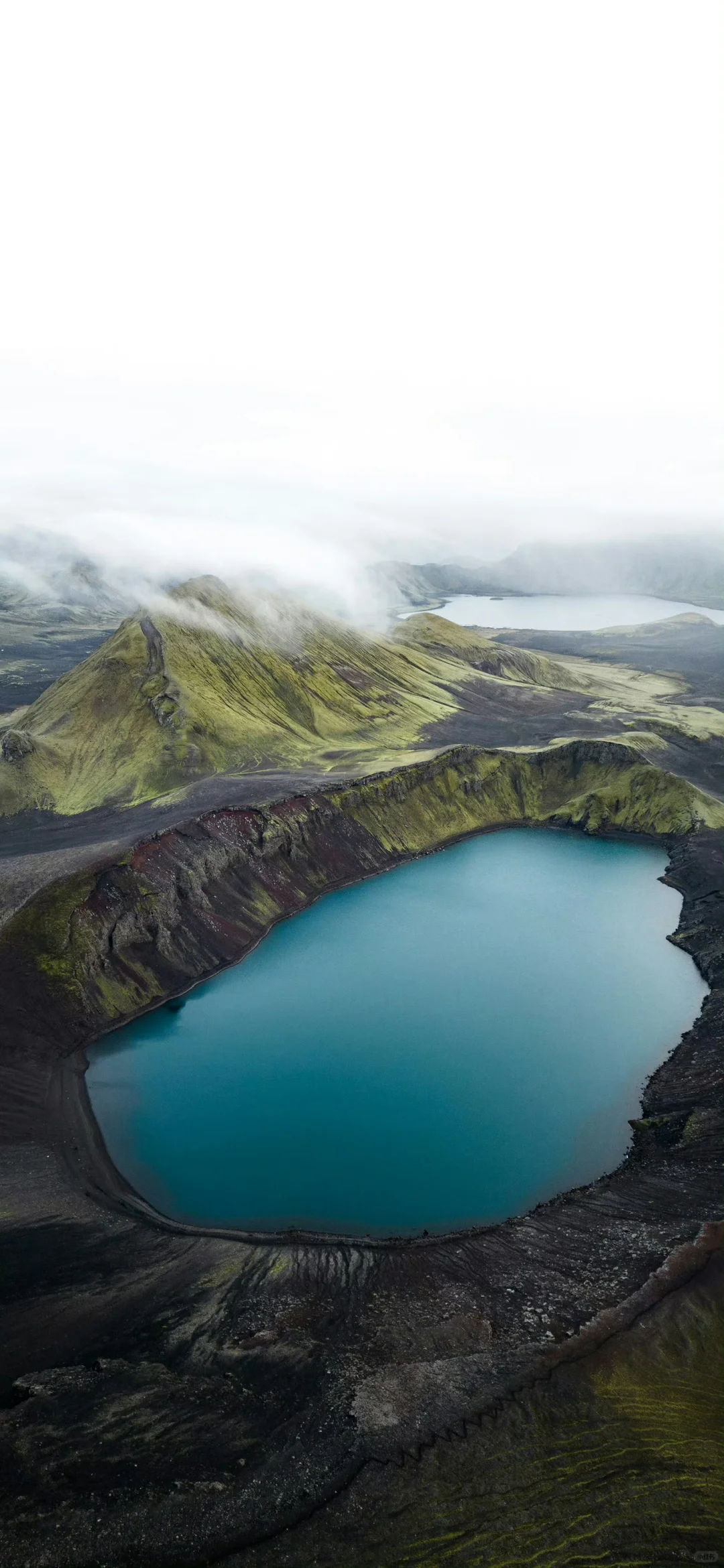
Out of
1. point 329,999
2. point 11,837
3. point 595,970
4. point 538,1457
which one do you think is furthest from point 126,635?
point 538,1457

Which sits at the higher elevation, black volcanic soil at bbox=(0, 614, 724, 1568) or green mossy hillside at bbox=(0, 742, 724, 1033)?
green mossy hillside at bbox=(0, 742, 724, 1033)

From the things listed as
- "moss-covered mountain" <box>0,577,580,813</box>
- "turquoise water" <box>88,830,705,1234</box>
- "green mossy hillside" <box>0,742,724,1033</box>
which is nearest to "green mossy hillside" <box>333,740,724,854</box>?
"green mossy hillside" <box>0,742,724,1033</box>

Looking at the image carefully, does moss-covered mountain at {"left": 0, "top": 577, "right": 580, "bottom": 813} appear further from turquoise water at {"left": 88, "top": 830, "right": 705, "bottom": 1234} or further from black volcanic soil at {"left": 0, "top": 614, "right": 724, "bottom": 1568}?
black volcanic soil at {"left": 0, "top": 614, "right": 724, "bottom": 1568}

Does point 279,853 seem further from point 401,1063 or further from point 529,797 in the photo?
point 529,797

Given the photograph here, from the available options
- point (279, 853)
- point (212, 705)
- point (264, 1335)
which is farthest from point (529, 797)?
point (264, 1335)

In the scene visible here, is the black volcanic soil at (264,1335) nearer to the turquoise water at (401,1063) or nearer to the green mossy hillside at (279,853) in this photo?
the turquoise water at (401,1063)
